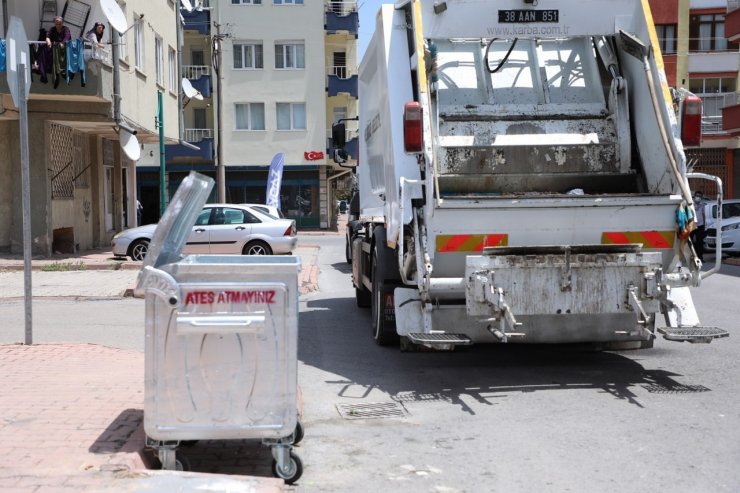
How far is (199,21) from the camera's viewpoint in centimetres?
4531

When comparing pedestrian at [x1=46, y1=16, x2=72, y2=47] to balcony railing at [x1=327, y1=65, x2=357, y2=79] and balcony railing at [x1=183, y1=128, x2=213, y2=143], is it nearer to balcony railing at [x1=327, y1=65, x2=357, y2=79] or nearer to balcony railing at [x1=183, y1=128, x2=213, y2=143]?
balcony railing at [x1=183, y1=128, x2=213, y2=143]

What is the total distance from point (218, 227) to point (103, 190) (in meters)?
7.72

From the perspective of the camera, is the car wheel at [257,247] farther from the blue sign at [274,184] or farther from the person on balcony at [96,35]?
the blue sign at [274,184]

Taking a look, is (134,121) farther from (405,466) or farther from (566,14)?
(405,466)

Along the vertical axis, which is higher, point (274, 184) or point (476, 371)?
point (274, 184)

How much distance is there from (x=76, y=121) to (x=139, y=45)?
4.44m

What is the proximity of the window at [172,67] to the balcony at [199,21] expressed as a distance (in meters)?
14.9

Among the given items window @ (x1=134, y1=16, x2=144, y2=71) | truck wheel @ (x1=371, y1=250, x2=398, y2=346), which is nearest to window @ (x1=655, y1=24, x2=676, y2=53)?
window @ (x1=134, y1=16, x2=144, y2=71)

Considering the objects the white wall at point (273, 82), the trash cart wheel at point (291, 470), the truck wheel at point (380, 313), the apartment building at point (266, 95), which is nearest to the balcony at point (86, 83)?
the truck wheel at point (380, 313)

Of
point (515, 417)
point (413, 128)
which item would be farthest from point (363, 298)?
point (515, 417)

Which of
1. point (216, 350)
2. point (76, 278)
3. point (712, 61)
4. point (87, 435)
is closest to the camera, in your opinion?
point (216, 350)

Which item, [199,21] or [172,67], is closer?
[172,67]

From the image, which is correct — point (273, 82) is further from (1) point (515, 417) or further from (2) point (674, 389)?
(1) point (515, 417)

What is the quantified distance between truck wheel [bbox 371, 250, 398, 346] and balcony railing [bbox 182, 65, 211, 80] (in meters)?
39.2
